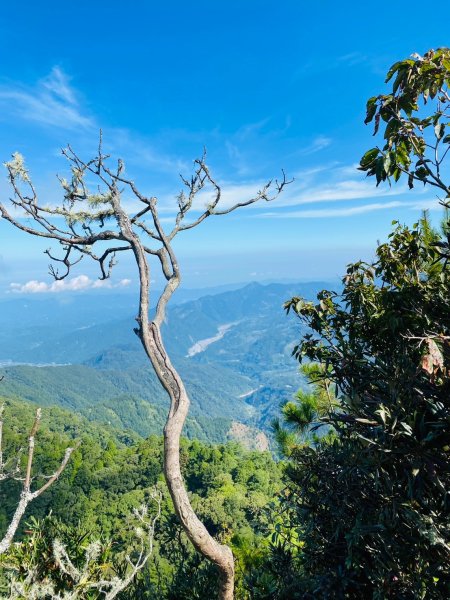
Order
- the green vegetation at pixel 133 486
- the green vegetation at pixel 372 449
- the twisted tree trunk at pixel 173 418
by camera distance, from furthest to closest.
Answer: the green vegetation at pixel 133 486 < the twisted tree trunk at pixel 173 418 < the green vegetation at pixel 372 449

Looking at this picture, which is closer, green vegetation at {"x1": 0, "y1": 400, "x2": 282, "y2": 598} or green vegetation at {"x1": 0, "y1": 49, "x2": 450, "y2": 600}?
green vegetation at {"x1": 0, "y1": 49, "x2": 450, "y2": 600}

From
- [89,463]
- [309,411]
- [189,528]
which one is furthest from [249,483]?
[189,528]

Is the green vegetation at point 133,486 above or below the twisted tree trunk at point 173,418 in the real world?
below

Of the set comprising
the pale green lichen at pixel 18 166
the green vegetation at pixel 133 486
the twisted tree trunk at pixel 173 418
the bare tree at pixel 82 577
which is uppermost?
the pale green lichen at pixel 18 166

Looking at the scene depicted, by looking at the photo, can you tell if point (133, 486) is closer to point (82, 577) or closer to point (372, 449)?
point (82, 577)

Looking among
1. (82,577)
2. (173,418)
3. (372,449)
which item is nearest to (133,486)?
(82,577)

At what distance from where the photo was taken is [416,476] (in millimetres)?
2658

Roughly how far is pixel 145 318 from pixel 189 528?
1.95 m

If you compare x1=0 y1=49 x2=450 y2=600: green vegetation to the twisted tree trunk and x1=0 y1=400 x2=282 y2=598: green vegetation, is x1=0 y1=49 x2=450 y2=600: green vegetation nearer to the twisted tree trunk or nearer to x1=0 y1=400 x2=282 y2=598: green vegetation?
the twisted tree trunk

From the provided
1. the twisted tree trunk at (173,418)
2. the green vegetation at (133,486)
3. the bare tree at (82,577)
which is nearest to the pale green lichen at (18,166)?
the twisted tree trunk at (173,418)

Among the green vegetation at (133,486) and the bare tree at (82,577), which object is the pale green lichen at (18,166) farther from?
the green vegetation at (133,486)

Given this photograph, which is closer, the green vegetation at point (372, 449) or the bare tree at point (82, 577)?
the green vegetation at point (372, 449)

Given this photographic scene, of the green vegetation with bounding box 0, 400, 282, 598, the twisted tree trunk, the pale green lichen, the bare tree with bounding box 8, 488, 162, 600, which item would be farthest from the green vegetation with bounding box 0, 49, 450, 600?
the green vegetation with bounding box 0, 400, 282, 598

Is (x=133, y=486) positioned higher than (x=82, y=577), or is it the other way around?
(x=82, y=577)
